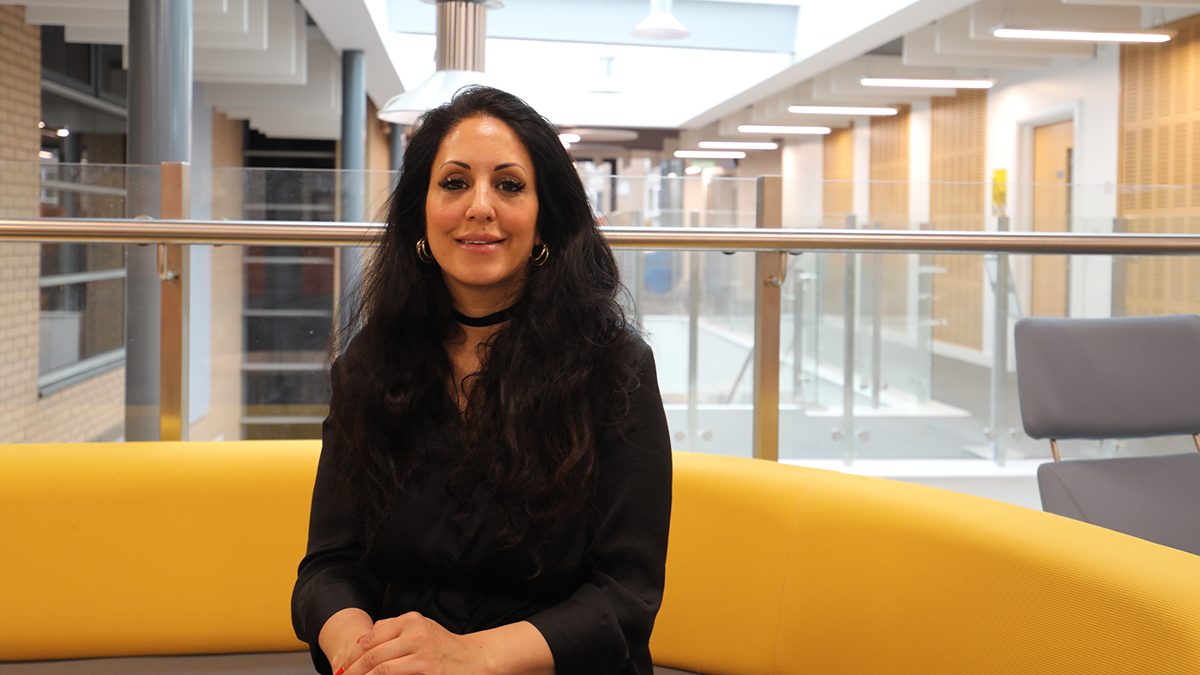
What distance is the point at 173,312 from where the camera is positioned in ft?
6.80

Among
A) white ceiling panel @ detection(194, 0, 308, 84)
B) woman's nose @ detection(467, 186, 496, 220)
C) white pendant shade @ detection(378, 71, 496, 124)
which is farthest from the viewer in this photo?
white ceiling panel @ detection(194, 0, 308, 84)

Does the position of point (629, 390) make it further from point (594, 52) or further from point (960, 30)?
point (594, 52)

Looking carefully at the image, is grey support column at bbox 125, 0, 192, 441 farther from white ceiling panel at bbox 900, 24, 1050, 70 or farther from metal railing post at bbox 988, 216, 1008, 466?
white ceiling panel at bbox 900, 24, 1050, 70

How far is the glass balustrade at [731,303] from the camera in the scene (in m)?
3.08

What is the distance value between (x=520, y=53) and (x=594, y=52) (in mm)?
1339

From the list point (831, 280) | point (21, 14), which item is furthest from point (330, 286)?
point (21, 14)

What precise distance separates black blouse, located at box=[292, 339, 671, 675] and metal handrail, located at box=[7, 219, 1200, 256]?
674mm

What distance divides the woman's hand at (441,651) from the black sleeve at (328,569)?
0.13 meters

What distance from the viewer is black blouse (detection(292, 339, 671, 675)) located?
4.33ft

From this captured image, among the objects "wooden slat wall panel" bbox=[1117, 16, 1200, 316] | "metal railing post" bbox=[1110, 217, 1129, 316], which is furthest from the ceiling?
"metal railing post" bbox=[1110, 217, 1129, 316]

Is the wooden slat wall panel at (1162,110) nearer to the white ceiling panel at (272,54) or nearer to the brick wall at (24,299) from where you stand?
the white ceiling panel at (272,54)

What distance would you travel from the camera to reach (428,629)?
1182 millimetres

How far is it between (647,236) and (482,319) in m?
0.67

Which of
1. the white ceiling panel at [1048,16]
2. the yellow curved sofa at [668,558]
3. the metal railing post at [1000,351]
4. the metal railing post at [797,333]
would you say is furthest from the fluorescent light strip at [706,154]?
the yellow curved sofa at [668,558]
